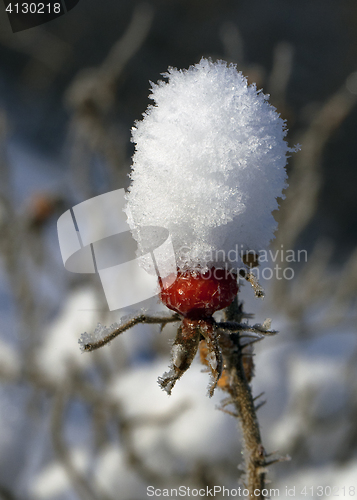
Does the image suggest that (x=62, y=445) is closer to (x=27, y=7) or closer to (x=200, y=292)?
(x=200, y=292)

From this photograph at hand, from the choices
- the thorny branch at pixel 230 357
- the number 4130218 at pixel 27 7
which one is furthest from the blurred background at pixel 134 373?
the thorny branch at pixel 230 357

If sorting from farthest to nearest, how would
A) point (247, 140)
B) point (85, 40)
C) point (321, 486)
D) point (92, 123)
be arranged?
point (85, 40) → point (92, 123) → point (321, 486) → point (247, 140)

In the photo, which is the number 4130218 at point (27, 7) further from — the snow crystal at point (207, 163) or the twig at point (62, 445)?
the snow crystal at point (207, 163)

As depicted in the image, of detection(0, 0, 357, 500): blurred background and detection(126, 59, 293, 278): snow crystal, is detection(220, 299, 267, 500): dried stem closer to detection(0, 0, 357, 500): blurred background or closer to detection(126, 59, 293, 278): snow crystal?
detection(126, 59, 293, 278): snow crystal

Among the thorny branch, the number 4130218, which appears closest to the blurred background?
the number 4130218

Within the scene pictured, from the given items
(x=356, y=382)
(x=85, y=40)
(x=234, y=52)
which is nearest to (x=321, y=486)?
(x=356, y=382)

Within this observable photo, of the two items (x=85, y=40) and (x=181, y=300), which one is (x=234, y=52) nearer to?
(x=181, y=300)
